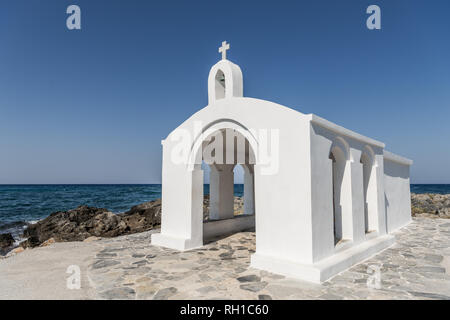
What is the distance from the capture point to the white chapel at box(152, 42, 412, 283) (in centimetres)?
480

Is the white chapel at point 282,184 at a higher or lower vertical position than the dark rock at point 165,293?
higher

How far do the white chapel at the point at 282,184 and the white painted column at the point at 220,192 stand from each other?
3 centimetres

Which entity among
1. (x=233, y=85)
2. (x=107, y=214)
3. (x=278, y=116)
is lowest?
(x=107, y=214)

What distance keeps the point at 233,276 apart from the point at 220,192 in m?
4.68

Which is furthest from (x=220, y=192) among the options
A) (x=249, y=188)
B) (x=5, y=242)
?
(x=5, y=242)

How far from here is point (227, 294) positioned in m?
3.93

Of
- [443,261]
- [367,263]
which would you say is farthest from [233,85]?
[443,261]

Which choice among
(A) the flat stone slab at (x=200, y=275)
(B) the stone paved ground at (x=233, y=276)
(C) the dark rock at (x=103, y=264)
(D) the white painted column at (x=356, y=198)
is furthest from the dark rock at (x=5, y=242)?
(D) the white painted column at (x=356, y=198)

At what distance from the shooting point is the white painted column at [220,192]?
9.27m

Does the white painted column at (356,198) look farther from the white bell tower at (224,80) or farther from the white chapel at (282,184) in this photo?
the white bell tower at (224,80)

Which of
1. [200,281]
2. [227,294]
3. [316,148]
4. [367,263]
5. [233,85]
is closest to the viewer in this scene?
[227,294]

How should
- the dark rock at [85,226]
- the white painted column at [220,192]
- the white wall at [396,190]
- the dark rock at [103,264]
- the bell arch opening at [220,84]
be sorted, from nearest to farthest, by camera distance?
the dark rock at [103,264], the bell arch opening at [220,84], the white painted column at [220,192], the white wall at [396,190], the dark rock at [85,226]
